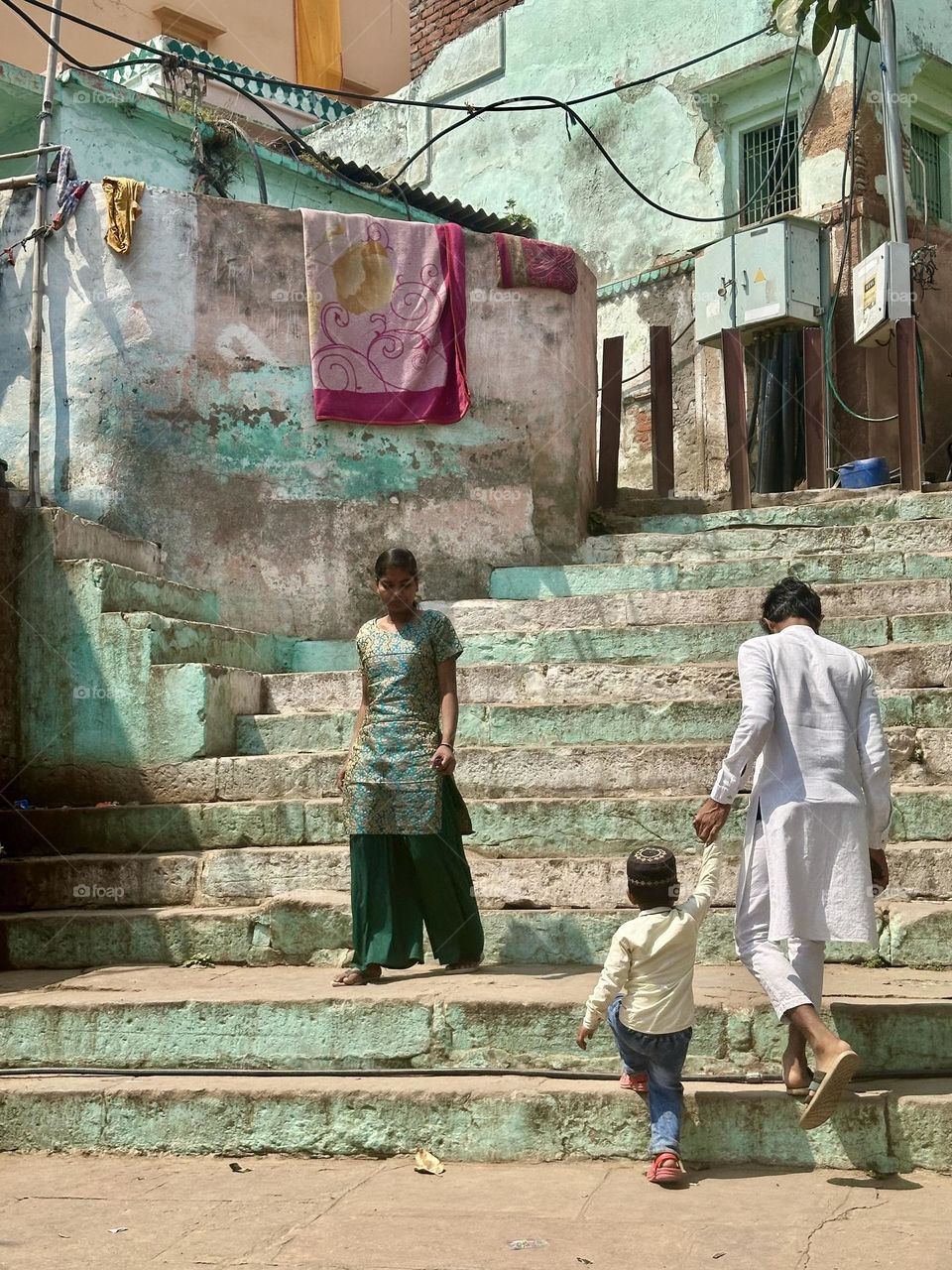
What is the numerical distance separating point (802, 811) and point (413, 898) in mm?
1712

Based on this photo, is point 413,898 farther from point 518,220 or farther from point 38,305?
point 518,220

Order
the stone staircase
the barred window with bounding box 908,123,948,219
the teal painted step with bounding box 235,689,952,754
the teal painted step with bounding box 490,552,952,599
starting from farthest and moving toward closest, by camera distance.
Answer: the barred window with bounding box 908,123,948,219 < the teal painted step with bounding box 490,552,952,599 < the teal painted step with bounding box 235,689,952,754 < the stone staircase

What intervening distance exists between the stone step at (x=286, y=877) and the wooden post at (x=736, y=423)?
14.8 ft

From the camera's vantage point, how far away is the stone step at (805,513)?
9086 millimetres

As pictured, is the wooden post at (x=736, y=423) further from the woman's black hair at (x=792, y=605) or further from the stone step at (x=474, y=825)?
the woman's black hair at (x=792, y=605)

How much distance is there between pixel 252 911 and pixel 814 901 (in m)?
2.54

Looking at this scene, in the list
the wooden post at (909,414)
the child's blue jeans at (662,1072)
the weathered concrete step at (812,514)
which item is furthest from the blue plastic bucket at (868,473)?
the child's blue jeans at (662,1072)

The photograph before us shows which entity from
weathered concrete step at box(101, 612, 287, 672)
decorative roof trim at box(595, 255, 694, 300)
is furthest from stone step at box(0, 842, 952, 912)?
decorative roof trim at box(595, 255, 694, 300)

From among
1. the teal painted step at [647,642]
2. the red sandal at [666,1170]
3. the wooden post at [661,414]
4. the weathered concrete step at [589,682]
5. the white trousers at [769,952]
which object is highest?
the wooden post at [661,414]

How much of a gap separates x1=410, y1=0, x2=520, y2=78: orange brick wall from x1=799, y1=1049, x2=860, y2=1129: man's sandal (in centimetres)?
1621

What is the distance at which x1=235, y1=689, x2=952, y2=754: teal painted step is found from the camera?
655 centimetres

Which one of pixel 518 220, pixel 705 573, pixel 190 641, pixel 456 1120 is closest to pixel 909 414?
pixel 705 573

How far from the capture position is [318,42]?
19.5 metres

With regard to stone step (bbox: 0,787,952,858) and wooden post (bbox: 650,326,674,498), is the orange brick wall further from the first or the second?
stone step (bbox: 0,787,952,858)
